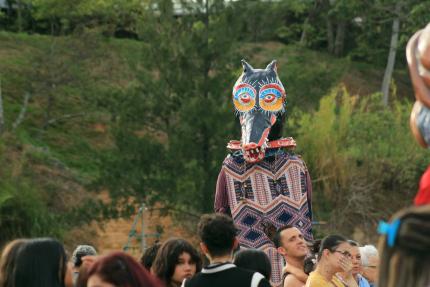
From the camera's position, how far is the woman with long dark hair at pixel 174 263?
7430 millimetres

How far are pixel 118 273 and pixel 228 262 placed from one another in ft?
4.66

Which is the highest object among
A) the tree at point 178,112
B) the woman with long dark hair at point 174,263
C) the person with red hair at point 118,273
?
the person with red hair at point 118,273

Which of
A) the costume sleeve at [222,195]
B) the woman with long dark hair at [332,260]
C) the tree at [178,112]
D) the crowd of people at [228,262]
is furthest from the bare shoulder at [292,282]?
the tree at [178,112]

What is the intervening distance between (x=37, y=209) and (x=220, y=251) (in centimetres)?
1320

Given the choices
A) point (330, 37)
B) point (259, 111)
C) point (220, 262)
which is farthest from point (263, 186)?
point (330, 37)

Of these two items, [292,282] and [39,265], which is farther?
[292,282]

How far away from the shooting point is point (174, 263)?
7.45 metres

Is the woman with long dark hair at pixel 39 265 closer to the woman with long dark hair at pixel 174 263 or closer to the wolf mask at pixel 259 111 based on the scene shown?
the woman with long dark hair at pixel 174 263

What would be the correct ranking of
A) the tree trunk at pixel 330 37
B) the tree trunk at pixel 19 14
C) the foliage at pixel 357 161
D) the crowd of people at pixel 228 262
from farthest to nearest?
the tree trunk at pixel 330 37, the tree trunk at pixel 19 14, the foliage at pixel 357 161, the crowd of people at pixel 228 262

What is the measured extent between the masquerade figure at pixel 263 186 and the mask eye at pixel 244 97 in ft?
0.04

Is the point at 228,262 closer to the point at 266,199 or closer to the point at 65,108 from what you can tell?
the point at 266,199

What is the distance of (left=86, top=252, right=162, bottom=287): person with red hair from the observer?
5320 millimetres

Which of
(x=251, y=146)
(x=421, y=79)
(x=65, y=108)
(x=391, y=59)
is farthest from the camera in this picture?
(x=391, y=59)

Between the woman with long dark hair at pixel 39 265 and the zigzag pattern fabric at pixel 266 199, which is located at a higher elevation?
the woman with long dark hair at pixel 39 265
